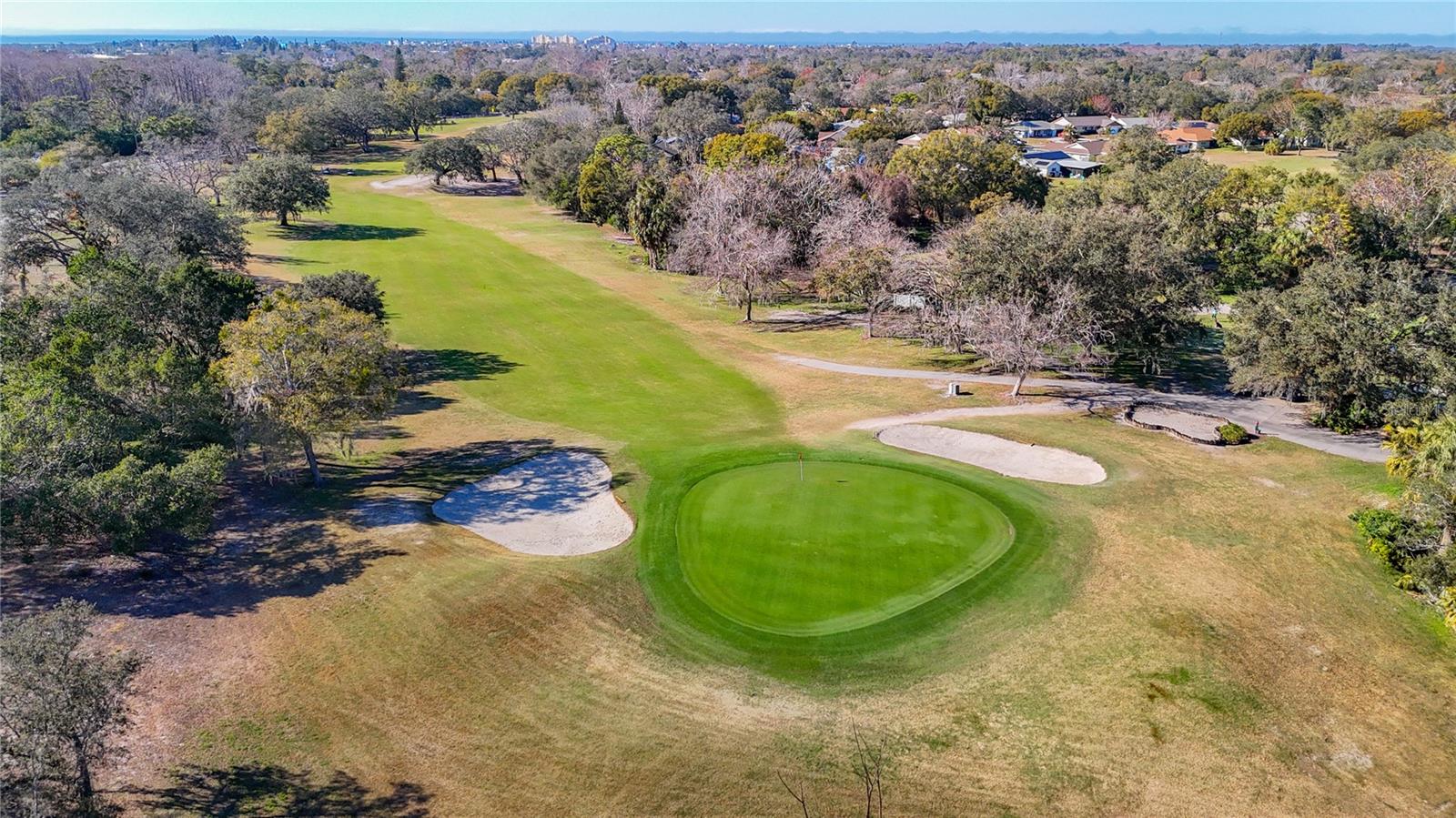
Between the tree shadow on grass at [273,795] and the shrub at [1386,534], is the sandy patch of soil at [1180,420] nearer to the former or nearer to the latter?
the shrub at [1386,534]

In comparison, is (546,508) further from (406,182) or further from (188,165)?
(406,182)

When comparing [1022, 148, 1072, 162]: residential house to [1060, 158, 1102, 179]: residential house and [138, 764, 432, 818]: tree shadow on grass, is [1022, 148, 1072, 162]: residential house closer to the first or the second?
[1060, 158, 1102, 179]: residential house

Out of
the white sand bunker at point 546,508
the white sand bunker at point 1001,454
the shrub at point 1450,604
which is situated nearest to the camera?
the shrub at point 1450,604

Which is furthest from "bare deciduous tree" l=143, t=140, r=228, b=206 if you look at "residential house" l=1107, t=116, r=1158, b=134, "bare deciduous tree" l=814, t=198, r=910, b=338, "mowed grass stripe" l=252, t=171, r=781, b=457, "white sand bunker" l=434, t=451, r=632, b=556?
"residential house" l=1107, t=116, r=1158, b=134

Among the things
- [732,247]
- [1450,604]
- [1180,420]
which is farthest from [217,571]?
[1180,420]

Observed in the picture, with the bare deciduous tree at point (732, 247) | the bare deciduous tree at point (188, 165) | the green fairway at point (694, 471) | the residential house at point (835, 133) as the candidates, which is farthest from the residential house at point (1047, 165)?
the bare deciduous tree at point (188, 165)

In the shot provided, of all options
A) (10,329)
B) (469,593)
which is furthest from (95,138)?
(469,593)

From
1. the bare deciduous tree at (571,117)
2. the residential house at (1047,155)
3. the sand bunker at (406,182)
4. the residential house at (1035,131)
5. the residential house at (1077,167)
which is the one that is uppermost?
the residential house at (1035,131)

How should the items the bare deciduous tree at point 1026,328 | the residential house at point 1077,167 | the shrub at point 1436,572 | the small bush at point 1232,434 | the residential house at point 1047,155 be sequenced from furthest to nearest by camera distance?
the residential house at point 1047,155
the residential house at point 1077,167
the bare deciduous tree at point 1026,328
the small bush at point 1232,434
the shrub at point 1436,572
